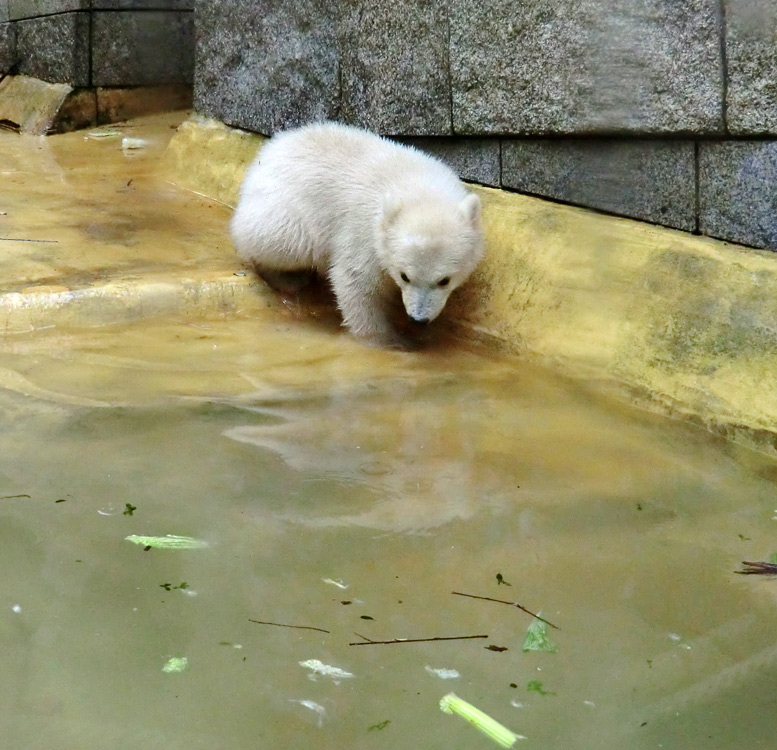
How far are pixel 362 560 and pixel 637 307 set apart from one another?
69.1 inches

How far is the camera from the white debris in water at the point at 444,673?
1.89 m

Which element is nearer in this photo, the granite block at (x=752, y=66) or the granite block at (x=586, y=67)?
the granite block at (x=752, y=66)

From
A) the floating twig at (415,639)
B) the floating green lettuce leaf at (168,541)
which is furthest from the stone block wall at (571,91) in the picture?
the floating green lettuce leaf at (168,541)

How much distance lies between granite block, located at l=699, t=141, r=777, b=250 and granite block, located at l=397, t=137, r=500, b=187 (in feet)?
3.83

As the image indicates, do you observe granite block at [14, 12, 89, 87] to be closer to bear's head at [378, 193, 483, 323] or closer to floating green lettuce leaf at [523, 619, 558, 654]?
bear's head at [378, 193, 483, 323]

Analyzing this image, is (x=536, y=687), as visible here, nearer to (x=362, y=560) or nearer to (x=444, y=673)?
(x=444, y=673)

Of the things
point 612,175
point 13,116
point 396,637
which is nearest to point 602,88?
point 612,175

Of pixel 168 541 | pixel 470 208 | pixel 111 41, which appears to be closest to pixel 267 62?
pixel 470 208

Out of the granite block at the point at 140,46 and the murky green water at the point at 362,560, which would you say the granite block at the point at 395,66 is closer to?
the murky green water at the point at 362,560

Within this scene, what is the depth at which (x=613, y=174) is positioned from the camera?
3.78 metres

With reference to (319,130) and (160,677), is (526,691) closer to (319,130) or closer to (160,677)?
(160,677)

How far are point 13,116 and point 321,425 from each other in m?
6.36

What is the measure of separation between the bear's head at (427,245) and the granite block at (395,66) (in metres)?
0.77

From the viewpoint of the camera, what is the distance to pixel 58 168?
260 inches
